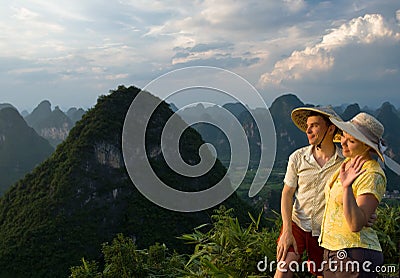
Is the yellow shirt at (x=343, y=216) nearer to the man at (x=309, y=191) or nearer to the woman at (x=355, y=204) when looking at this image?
the woman at (x=355, y=204)

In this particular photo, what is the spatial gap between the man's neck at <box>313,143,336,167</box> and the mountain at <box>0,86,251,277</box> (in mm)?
18382

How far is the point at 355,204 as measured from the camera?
1.28m

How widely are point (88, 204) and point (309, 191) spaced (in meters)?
22.9

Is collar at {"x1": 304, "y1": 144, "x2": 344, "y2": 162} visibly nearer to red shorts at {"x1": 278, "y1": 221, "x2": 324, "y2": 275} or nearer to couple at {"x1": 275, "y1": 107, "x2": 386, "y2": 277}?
couple at {"x1": 275, "y1": 107, "x2": 386, "y2": 277}

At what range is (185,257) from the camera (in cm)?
250

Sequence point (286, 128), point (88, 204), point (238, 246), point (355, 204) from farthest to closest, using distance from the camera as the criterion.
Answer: point (286, 128) < point (88, 204) < point (238, 246) < point (355, 204)

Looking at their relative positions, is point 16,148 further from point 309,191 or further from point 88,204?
point 309,191

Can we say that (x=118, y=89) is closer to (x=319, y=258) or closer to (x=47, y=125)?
(x=319, y=258)

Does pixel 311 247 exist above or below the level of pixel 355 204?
below

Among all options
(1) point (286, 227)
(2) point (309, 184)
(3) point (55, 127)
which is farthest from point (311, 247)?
(3) point (55, 127)

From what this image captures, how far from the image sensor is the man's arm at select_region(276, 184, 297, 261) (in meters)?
1.60

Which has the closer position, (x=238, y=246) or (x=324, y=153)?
(x=324, y=153)

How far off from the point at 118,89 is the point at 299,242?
26319mm

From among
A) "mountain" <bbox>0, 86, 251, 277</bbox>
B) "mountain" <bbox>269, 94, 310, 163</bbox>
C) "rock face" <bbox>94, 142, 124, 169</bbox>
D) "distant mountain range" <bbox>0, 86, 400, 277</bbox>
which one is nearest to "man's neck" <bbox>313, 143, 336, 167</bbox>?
"distant mountain range" <bbox>0, 86, 400, 277</bbox>
